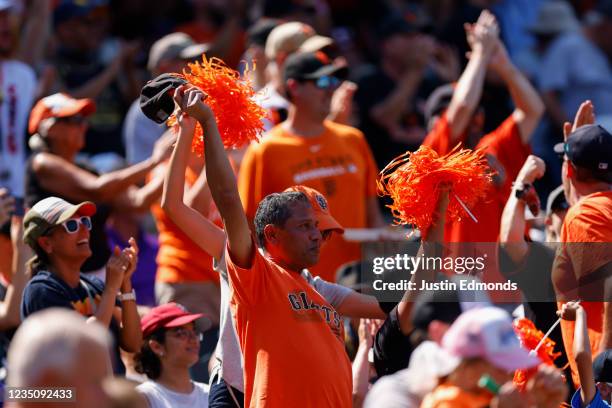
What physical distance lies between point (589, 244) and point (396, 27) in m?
5.61

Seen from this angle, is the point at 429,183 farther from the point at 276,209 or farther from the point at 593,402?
the point at 593,402

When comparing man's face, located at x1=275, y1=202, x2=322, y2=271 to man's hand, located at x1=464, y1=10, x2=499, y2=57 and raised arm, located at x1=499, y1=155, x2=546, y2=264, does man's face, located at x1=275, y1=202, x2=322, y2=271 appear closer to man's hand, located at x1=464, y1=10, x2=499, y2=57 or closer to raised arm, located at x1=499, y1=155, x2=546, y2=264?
raised arm, located at x1=499, y1=155, x2=546, y2=264

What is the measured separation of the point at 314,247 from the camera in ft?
18.7

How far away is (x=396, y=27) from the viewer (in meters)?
11.4

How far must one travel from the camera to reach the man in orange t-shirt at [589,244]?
6.13 m

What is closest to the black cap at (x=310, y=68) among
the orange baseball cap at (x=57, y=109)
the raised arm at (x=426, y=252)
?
the orange baseball cap at (x=57, y=109)

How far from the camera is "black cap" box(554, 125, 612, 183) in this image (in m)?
6.38

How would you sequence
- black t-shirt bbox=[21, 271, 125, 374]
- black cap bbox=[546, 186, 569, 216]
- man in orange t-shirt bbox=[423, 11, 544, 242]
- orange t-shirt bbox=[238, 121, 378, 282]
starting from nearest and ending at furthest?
black t-shirt bbox=[21, 271, 125, 374] → black cap bbox=[546, 186, 569, 216] → orange t-shirt bbox=[238, 121, 378, 282] → man in orange t-shirt bbox=[423, 11, 544, 242]

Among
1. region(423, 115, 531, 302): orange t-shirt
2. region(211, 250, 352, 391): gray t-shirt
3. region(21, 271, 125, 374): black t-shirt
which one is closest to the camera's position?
region(211, 250, 352, 391): gray t-shirt

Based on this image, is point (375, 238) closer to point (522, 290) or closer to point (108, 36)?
point (522, 290)

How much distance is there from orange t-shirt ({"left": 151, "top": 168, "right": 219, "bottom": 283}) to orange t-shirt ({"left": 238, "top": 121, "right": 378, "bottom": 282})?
370mm

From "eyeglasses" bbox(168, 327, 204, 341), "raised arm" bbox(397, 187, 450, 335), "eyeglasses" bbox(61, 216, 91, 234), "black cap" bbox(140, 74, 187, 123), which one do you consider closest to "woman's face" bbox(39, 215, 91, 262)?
"eyeglasses" bbox(61, 216, 91, 234)

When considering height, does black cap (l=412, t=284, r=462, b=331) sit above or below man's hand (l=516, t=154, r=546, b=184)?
below

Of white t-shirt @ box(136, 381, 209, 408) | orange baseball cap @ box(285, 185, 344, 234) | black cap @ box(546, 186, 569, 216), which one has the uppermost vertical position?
orange baseball cap @ box(285, 185, 344, 234)
